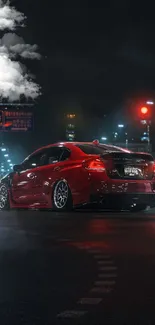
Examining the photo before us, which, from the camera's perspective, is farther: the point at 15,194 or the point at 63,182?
the point at 15,194

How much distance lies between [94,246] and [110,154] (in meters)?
4.62

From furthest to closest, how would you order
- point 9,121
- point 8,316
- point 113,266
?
point 9,121
point 113,266
point 8,316

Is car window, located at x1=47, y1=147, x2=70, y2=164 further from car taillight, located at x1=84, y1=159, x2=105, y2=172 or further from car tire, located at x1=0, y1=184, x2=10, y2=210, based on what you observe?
car tire, located at x1=0, y1=184, x2=10, y2=210

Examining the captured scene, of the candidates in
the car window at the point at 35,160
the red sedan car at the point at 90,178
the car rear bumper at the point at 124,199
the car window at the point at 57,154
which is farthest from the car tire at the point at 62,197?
the car window at the point at 35,160

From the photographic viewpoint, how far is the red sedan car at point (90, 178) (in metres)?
12.1

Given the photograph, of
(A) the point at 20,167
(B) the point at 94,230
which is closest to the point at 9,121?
(A) the point at 20,167

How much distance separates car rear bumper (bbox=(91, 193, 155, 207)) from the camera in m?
12.0

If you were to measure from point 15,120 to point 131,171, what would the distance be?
3056 cm

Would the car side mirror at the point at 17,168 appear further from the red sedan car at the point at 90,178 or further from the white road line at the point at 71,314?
the white road line at the point at 71,314

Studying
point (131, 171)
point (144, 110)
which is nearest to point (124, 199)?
point (131, 171)

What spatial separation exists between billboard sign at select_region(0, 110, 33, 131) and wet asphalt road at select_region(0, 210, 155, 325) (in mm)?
32074

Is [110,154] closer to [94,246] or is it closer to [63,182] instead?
[63,182]

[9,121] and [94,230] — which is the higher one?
[9,121]

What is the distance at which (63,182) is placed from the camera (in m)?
12.5
